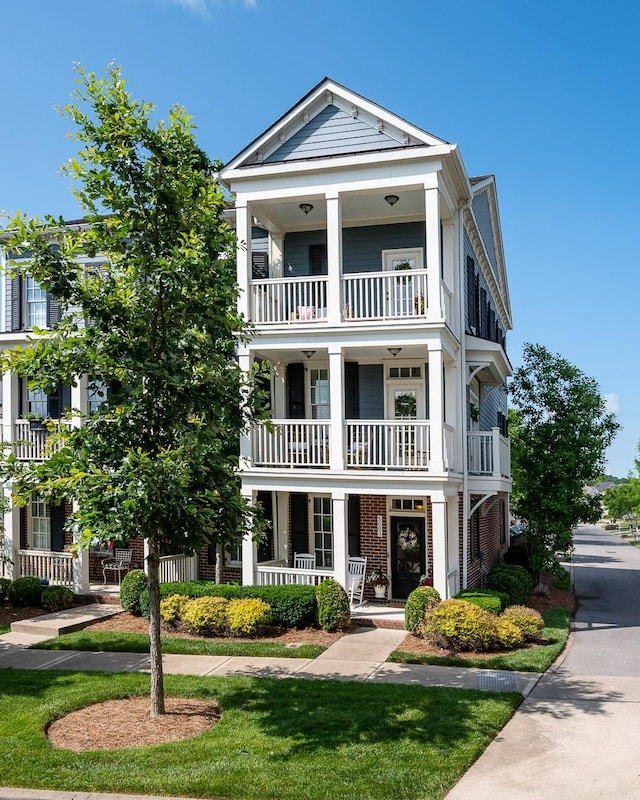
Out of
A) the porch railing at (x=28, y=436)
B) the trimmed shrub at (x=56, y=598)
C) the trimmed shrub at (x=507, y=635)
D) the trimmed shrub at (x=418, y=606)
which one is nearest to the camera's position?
the trimmed shrub at (x=507, y=635)

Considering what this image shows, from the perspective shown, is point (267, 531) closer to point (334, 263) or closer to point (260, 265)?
point (260, 265)

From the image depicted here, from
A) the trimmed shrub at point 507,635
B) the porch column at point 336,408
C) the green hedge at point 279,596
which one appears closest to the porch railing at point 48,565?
the green hedge at point 279,596

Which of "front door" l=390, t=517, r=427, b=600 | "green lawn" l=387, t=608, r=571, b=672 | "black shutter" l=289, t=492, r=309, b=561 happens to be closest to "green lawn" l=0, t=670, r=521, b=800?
"green lawn" l=387, t=608, r=571, b=672

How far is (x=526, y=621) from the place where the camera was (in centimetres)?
1332

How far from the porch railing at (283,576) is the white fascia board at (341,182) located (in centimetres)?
806

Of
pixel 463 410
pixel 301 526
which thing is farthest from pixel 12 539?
pixel 463 410

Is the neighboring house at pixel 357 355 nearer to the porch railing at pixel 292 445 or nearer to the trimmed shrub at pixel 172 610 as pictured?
the porch railing at pixel 292 445

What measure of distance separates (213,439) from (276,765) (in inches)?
147

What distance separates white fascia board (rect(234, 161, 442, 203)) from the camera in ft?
49.8

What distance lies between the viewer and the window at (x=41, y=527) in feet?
69.1

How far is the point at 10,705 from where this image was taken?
980cm

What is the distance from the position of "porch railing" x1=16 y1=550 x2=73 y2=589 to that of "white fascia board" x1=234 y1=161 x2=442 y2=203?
9979 millimetres

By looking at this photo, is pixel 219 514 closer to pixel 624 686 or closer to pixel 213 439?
pixel 213 439

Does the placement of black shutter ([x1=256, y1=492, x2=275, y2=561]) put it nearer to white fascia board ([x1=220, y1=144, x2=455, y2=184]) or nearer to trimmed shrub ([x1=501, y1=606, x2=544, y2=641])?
trimmed shrub ([x1=501, y1=606, x2=544, y2=641])
